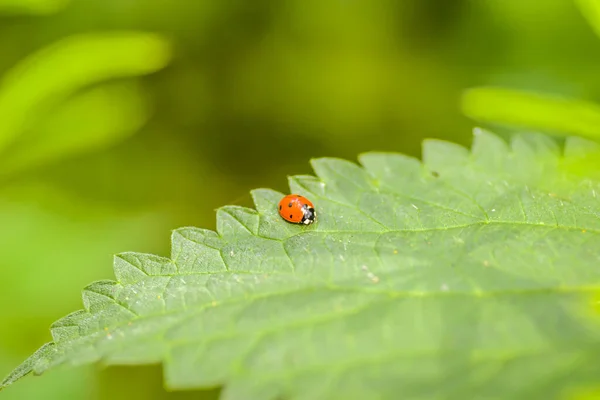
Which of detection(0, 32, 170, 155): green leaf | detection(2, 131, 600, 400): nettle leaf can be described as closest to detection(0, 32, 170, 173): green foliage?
detection(0, 32, 170, 155): green leaf

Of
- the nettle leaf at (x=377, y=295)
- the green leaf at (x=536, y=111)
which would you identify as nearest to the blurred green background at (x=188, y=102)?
the green leaf at (x=536, y=111)

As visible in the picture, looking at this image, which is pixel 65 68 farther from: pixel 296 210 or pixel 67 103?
pixel 296 210

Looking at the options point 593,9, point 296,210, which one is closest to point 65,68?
point 296,210

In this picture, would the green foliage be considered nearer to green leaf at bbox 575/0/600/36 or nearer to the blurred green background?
the blurred green background

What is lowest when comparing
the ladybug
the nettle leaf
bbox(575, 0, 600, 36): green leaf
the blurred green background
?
the nettle leaf

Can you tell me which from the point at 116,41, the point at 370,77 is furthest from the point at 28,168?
→ the point at 370,77

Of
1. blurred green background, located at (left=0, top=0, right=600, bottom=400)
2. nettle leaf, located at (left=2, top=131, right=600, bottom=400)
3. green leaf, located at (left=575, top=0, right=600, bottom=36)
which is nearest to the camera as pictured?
nettle leaf, located at (left=2, top=131, right=600, bottom=400)
